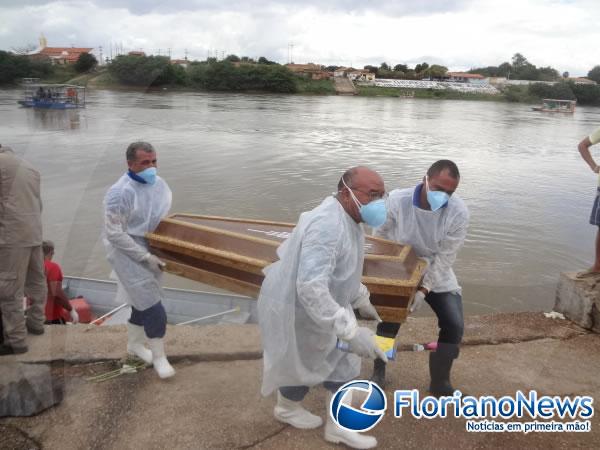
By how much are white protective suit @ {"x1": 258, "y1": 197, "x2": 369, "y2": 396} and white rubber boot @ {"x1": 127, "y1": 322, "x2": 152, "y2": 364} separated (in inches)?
41.4

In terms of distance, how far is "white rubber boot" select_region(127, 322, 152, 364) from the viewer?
306cm

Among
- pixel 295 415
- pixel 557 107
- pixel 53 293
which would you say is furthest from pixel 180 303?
pixel 557 107

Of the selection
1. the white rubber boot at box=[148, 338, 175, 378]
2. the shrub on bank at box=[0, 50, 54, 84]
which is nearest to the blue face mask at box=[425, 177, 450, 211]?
the white rubber boot at box=[148, 338, 175, 378]

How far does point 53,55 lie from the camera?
270 centimetres

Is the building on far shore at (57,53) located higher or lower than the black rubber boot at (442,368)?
higher

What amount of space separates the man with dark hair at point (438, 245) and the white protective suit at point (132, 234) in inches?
53.6

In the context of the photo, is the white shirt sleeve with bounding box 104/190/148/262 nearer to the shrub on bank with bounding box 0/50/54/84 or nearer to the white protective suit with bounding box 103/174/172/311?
the white protective suit with bounding box 103/174/172/311

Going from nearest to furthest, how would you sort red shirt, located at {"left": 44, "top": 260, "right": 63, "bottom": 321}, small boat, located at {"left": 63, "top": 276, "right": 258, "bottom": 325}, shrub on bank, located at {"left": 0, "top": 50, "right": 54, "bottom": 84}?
shrub on bank, located at {"left": 0, "top": 50, "right": 54, "bottom": 84} → red shirt, located at {"left": 44, "top": 260, "right": 63, "bottom": 321} → small boat, located at {"left": 63, "top": 276, "right": 258, "bottom": 325}

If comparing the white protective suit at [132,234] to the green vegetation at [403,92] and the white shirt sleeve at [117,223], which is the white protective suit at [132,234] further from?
the green vegetation at [403,92]

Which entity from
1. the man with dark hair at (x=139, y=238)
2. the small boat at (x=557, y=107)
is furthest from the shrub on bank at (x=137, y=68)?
Answer: the small boat at (x=557, y=107)

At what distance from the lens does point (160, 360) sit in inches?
116

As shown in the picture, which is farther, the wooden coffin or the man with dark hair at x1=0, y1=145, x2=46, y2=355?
the man with dark hair at x1=0, y1=145, x2=46, y2=355

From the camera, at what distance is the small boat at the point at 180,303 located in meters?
4.82

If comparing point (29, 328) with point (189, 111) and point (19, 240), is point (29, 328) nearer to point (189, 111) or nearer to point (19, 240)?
point (19, 240)
